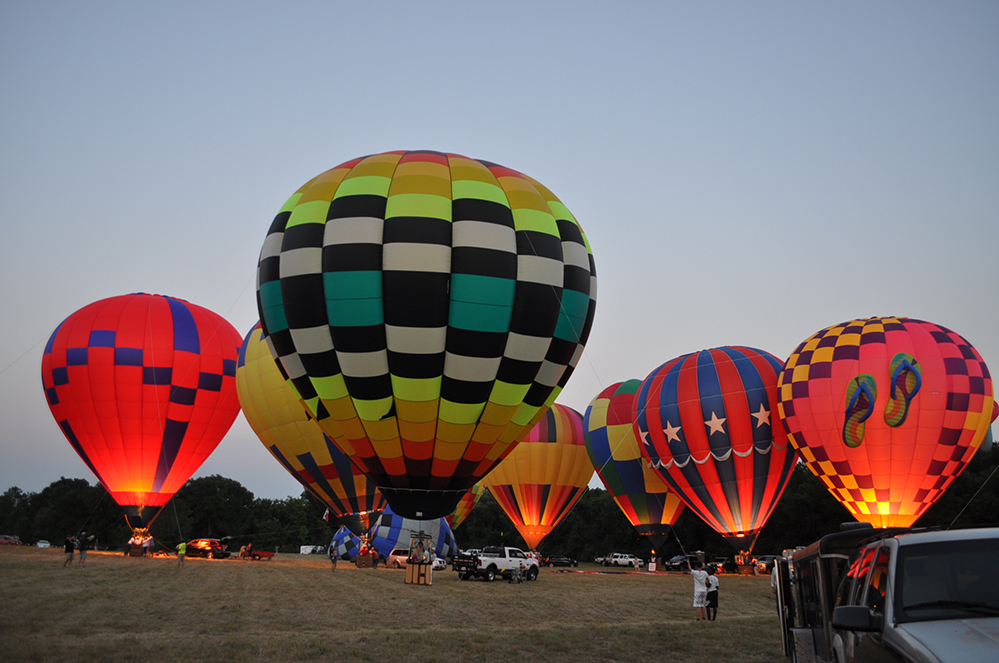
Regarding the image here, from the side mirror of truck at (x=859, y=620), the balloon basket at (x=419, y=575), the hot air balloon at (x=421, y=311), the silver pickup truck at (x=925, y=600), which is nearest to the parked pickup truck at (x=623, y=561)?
the balloon basket at (x=419, y=575)

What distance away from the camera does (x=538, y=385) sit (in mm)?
13523

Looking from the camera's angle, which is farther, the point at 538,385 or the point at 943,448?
the point at 943,448

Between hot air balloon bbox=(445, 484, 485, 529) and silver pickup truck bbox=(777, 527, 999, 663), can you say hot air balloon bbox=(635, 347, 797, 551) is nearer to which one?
hot air balloon bbox=(445, 484, 485, 529)

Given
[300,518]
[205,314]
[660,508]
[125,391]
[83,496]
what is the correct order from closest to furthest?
[125,391] → [205,314] → [660,508] → [83,496] → [300,518]

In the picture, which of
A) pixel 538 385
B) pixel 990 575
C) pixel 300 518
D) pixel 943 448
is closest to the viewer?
pixel 990 575

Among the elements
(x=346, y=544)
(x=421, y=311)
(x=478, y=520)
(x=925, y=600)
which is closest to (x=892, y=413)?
(x=421, y=311)

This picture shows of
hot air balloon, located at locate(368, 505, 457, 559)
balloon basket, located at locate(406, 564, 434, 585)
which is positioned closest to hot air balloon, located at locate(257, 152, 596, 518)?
balloon basket, located at locate(406, 564, 434, 585)

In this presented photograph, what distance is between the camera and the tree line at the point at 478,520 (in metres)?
43.5

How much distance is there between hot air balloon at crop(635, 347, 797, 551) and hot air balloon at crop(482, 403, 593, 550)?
5626mm

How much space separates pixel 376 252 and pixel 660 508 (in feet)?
69.3

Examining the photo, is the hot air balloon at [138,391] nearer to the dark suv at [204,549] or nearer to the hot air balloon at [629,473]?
the dark suv at [204,549]

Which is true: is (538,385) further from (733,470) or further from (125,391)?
(125,391)

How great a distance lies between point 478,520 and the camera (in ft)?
219

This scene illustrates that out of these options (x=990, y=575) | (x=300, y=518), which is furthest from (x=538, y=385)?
(x=300, y=518)
